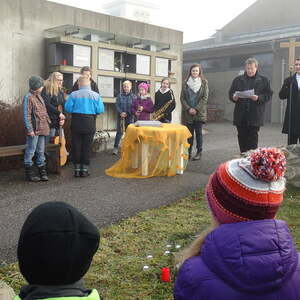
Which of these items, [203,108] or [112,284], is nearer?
[112,284]

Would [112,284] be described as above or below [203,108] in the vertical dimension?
below

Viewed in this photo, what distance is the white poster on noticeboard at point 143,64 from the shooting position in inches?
507

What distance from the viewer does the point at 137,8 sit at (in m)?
87.8

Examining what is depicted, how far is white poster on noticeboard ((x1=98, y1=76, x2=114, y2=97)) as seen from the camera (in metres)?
12.0

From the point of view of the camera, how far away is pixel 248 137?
806cm

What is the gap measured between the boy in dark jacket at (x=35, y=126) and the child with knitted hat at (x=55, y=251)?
18.7ft

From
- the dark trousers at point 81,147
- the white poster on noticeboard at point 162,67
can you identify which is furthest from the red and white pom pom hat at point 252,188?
the white poster on noticeboard at point 162,67

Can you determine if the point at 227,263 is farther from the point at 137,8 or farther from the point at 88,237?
the point at 137,8

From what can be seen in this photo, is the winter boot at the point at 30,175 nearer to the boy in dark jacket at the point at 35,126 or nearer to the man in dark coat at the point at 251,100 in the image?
the boy in dark jacket at the point at 35,126

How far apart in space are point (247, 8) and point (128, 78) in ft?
76.4

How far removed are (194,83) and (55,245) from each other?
7.77 m

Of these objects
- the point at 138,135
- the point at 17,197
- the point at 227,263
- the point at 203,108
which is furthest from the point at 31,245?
the point at 203,108

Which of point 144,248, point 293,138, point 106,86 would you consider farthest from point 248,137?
point 106,86

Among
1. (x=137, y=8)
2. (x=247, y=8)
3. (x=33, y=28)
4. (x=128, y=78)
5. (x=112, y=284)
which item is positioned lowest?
(x=112, y=284)
